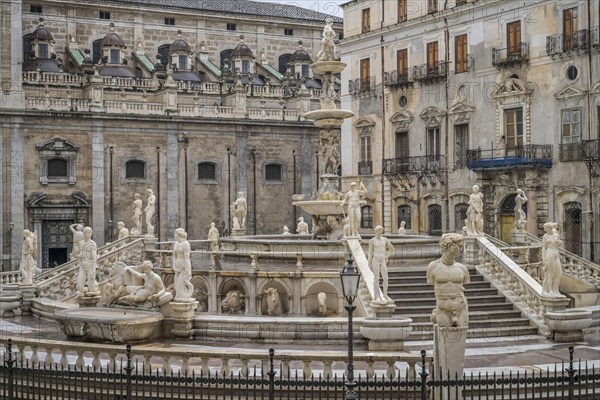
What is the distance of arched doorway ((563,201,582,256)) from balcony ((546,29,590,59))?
5.82 m

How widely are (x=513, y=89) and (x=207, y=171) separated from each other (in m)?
18.8

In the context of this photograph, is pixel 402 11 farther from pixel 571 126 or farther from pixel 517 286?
pixel 517 286

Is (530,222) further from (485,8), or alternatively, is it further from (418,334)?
(418,334)

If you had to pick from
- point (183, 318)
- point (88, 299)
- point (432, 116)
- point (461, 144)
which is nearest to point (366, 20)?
point (432, 116)

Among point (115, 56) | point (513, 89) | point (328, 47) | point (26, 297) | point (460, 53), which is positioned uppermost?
point (115, 56)

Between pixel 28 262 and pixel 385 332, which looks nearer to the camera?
pixel 385 332

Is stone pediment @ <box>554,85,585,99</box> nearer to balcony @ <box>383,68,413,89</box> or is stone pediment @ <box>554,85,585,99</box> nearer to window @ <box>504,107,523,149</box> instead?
window @ <box>504,107,523,149</box>

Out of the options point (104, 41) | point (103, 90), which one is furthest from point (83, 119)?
point (104, 41)

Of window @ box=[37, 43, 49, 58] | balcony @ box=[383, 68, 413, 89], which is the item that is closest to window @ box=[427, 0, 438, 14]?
balcony @ box=[383, 68, 413, 89]

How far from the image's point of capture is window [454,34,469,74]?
36875 millimetres

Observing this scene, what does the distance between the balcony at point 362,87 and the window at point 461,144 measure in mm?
6016

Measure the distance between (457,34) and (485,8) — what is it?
1944mm

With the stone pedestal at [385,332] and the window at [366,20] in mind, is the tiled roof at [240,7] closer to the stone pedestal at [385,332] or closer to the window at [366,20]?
the window at [366,20]

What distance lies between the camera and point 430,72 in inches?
1508
